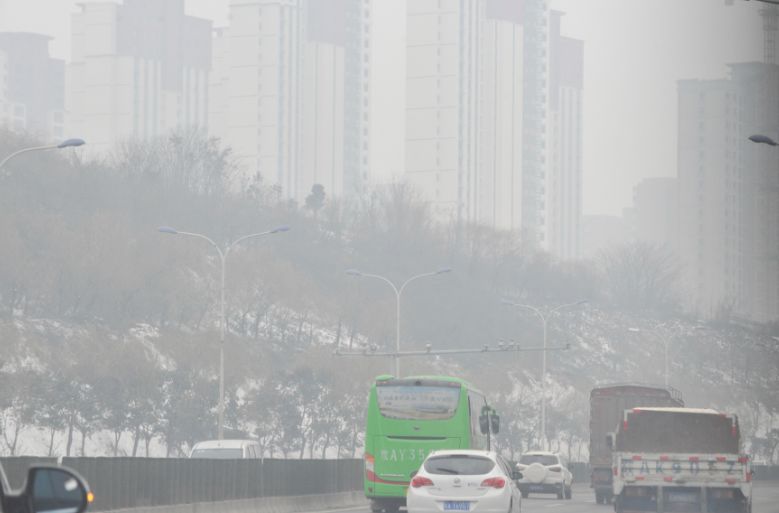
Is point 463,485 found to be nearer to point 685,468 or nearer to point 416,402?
point 685,468

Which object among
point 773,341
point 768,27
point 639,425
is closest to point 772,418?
point 773,341

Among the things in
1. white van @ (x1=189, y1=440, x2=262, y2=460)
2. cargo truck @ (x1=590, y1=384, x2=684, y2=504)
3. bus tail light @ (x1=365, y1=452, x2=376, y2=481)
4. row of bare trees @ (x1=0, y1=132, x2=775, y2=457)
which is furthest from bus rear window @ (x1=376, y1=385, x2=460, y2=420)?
row of bare trees @ (x1=0, y1=132, x2=775, y2=457)

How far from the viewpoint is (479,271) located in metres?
167

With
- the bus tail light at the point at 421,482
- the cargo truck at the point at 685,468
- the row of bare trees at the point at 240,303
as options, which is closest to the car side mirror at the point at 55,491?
the bus tail light at the point at 421,482

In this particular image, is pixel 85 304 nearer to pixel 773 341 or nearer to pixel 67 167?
pixel 67 167

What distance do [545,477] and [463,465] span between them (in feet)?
83.0

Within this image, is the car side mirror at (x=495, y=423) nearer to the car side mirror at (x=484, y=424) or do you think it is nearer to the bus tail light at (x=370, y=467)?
the car side mirror at (x=484, y=424)

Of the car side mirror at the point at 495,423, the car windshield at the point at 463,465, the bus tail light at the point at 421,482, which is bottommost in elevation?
the car side mirror at the point at 495,423

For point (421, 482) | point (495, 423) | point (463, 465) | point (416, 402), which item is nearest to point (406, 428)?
point (416, 402)

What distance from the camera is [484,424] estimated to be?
1495 inches

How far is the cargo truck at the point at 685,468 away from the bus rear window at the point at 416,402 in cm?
402

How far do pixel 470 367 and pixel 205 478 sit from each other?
104m

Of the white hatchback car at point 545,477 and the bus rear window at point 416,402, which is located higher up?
the bus rear window at point 416,402

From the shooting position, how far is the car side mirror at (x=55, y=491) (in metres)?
4.58
